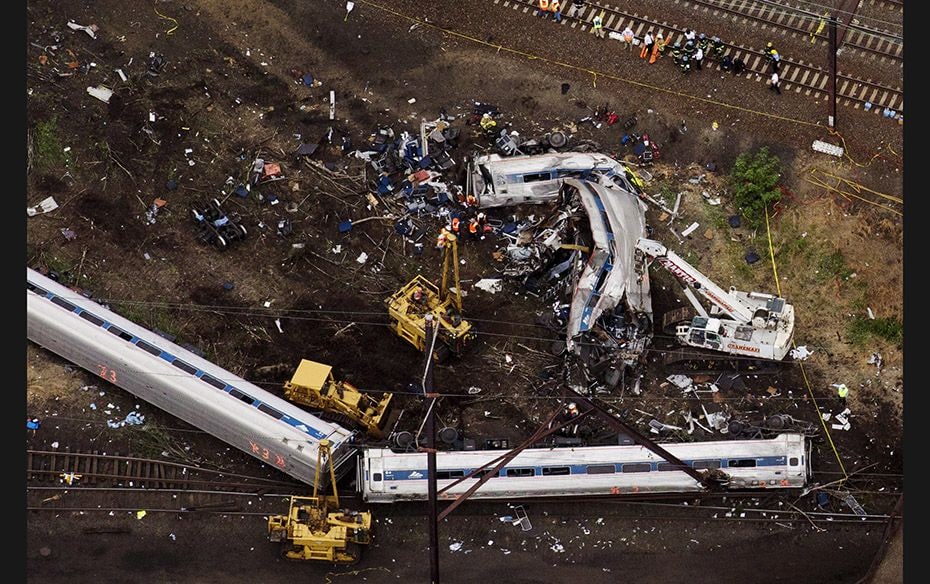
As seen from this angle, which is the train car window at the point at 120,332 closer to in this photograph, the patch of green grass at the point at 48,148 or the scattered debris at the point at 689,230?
the patch of green grass at the point at 48,148

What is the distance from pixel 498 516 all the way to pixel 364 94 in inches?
641

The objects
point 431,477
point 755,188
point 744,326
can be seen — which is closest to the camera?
point 431,477

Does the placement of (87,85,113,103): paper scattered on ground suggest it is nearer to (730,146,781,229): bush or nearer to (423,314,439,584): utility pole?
(423,314,439,584): utility pole

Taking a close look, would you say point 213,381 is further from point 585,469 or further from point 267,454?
point 585,469

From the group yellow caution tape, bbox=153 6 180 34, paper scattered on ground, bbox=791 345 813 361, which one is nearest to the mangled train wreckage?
paper scattered on ground, bbox=791 345 813 361

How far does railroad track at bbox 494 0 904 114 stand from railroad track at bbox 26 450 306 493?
20110 millimetres

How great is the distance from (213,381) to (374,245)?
766 cm

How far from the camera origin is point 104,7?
5872 centimetres

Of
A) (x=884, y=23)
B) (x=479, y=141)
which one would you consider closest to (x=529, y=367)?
(x=479, y=141)

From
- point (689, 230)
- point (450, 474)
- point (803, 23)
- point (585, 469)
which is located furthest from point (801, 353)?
point (803, 23)

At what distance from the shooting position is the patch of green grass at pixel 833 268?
179 ft

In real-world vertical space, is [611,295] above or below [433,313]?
above

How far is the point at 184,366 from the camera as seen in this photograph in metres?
51.0

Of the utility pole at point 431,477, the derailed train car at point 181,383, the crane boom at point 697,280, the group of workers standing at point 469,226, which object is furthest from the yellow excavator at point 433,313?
the crane boom at point 697,280
